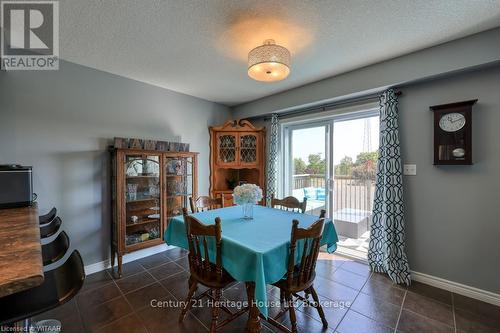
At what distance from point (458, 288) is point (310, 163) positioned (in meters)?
2.23

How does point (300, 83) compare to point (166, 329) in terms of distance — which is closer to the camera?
point (166, 329)

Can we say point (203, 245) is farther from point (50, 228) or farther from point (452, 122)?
point (452, 122)

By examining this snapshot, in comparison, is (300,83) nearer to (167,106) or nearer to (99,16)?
(167,106)

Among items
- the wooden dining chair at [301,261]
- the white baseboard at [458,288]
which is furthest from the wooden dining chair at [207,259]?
the white baseboard at [458,288]

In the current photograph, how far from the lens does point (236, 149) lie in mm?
3945

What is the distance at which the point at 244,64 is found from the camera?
2.57 metres

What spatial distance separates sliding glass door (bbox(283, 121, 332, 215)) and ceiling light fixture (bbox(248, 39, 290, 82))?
71.9 inches

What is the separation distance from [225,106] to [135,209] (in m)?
2.46

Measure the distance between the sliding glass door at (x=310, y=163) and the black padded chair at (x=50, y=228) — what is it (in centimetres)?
312

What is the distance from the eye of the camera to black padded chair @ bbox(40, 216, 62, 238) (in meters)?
1.70

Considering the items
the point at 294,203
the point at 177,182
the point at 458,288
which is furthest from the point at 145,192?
the point at 458,288

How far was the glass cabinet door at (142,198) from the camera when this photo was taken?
2838 millimetres

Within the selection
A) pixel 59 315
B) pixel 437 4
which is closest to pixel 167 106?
pixel 59 315

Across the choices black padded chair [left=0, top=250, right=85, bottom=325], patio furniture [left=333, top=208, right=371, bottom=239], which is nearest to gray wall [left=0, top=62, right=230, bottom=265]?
black padded chair [left=0, top=250, right=85, bottom=325]
